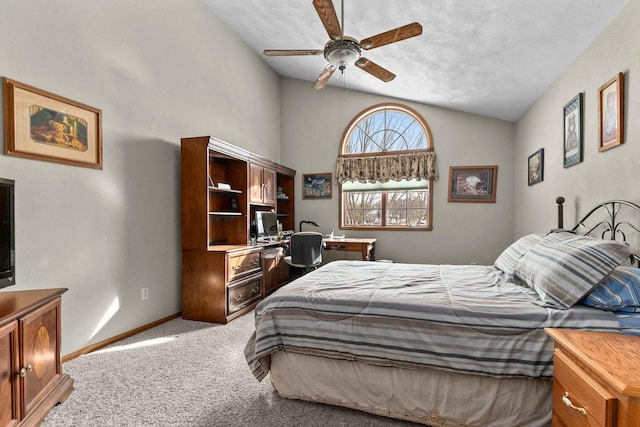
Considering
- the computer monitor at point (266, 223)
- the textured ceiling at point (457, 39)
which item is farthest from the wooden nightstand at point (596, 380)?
the computer monitor at point (266, 223)

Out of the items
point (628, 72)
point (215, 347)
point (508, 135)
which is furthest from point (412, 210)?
point (215, 347)

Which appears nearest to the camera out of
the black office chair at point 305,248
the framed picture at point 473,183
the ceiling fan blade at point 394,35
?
the ceiling fan blade at point 394,35

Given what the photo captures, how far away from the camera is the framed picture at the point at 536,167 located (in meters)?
3.35

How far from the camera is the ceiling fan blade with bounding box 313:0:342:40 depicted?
197 centimetres

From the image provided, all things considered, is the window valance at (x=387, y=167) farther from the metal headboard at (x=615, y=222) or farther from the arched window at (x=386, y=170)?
the metal headboard at (x=615, y=222)

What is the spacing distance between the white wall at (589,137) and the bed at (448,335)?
34cm

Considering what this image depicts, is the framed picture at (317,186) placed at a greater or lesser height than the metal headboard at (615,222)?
greater

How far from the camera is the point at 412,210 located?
16.3 ft

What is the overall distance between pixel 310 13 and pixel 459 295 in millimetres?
3310

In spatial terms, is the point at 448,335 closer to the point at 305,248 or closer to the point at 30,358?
the point at 30,358

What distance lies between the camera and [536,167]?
11.5 ft

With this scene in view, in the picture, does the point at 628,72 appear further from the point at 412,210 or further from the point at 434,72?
the point at 412,210

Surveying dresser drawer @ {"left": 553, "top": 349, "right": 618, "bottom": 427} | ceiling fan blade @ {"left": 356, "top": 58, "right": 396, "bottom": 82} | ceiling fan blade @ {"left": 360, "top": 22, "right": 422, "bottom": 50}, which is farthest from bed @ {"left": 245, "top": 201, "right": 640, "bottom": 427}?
ceiling fan blade @ {"left": 356, "top": 58, "right": 396, "bottom": 82}

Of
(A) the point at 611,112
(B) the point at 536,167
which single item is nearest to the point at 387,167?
(B) the point at 536,167
